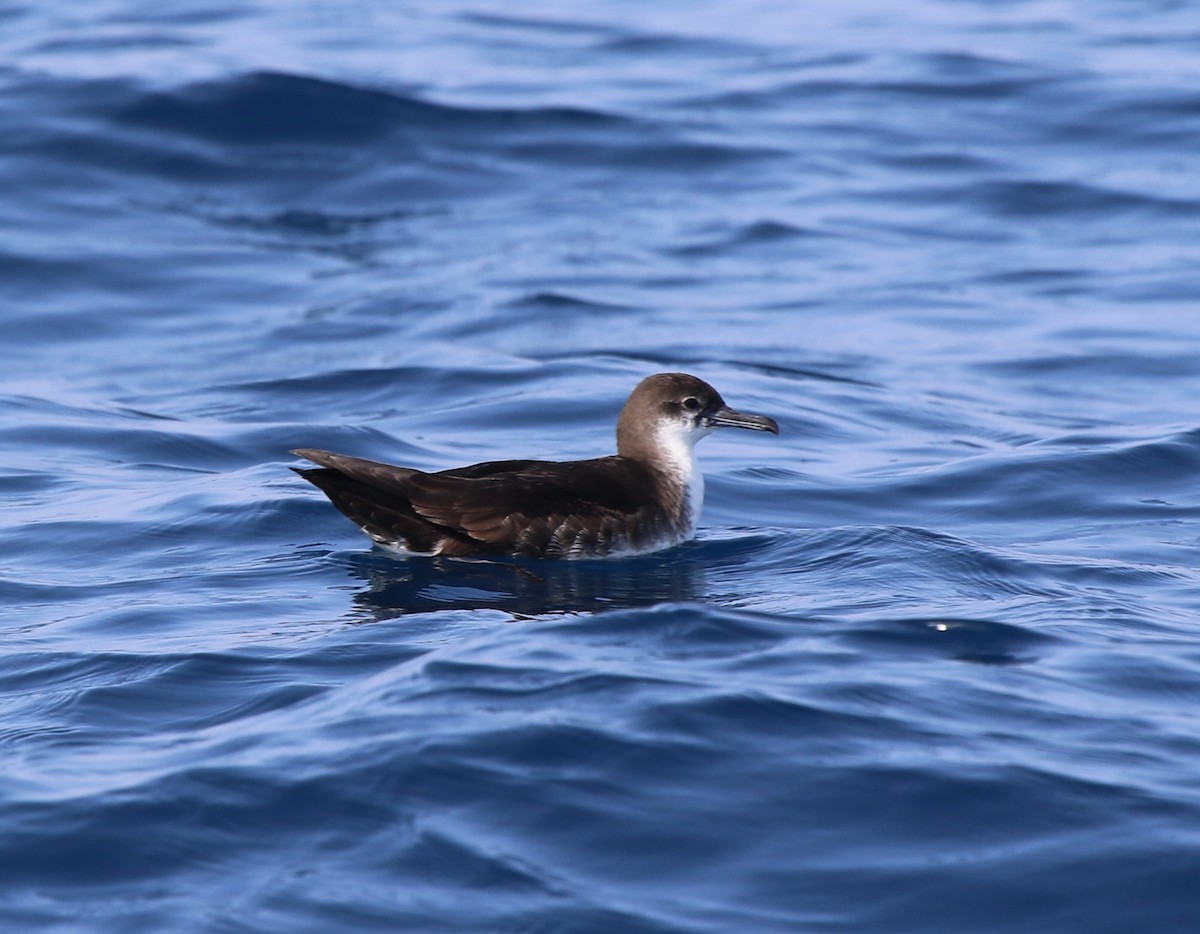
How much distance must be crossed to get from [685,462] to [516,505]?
117 cm

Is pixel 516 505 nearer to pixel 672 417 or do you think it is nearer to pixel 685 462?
pixel 685 462

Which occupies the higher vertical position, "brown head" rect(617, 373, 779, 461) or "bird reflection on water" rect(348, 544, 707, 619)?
"brown head" rect(617, 373, 779, 461)

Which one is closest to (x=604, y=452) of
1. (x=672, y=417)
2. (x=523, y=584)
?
(x=672, y=417)

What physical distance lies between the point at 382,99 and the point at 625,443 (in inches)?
412

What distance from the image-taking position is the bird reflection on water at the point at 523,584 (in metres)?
7.23

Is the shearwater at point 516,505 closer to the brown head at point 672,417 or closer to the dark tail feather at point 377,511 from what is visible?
the dark tail feather at point 377,511

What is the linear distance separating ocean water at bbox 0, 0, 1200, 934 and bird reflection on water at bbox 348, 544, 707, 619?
4 cm

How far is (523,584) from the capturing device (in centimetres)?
761

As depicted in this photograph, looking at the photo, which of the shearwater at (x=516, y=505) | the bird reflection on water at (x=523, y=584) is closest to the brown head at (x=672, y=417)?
the shearwater at (x=516, y=505)

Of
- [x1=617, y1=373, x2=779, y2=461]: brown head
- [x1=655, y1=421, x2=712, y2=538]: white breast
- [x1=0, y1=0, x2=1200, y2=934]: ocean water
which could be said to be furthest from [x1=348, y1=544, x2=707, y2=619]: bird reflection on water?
[x1=617, y1=373, x2=779, y2=461]: brown head

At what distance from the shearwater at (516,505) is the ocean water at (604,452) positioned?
0.54ft

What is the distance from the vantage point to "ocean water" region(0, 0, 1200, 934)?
5.03 metres

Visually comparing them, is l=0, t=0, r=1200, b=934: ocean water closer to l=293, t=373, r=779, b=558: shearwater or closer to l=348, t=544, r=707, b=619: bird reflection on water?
l=348, t=544, r=707, b=619: bird reflection on water

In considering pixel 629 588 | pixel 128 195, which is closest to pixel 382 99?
pixel 128 195
